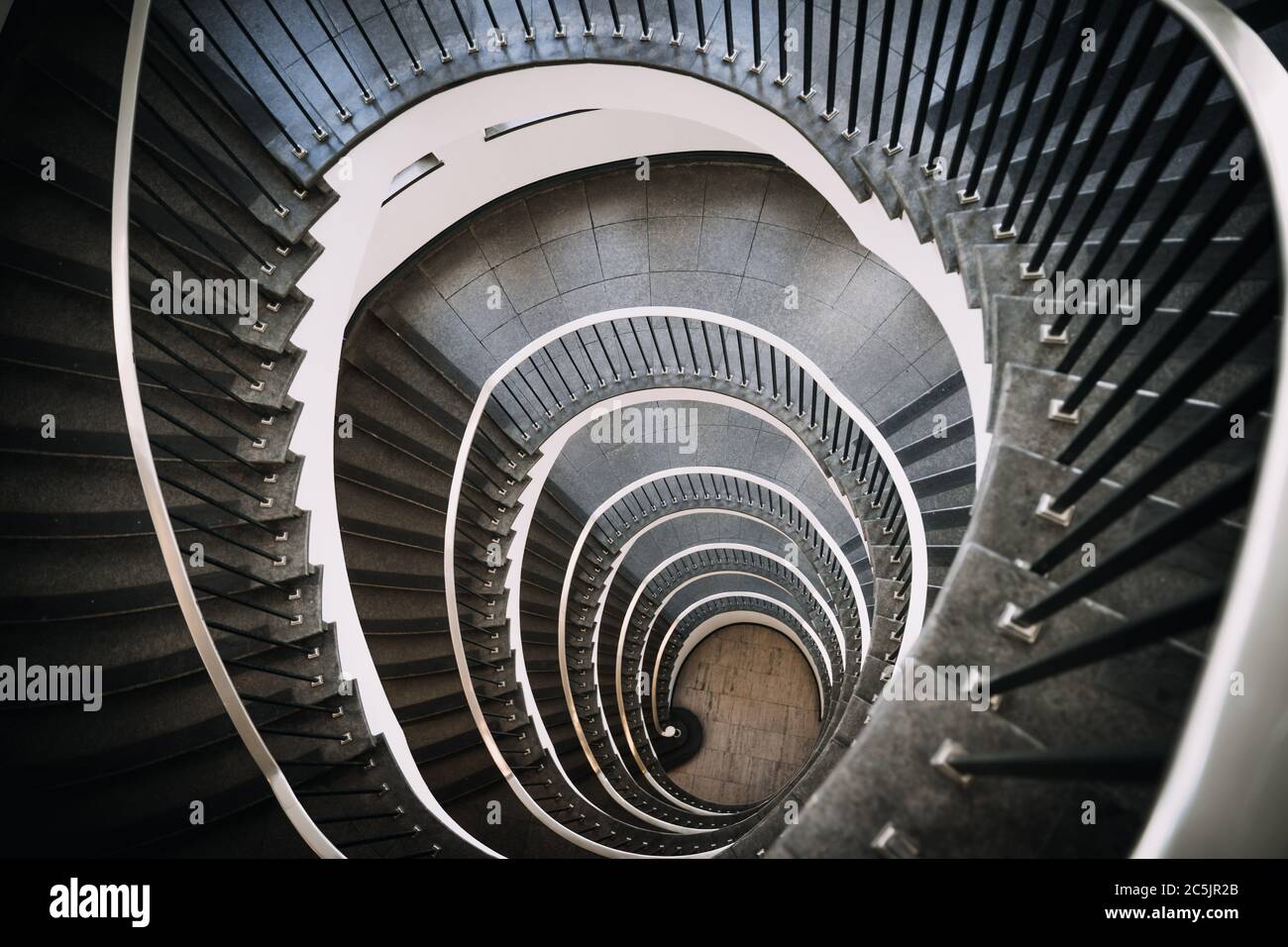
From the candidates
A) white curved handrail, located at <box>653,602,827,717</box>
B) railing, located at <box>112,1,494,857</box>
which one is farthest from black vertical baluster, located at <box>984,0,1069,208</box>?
white curved handrail, located at <box>653,602,827,717</box>

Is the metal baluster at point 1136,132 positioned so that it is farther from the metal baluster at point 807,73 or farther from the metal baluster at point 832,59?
the metal baluster at point 807,73

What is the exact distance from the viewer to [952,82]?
379 cm

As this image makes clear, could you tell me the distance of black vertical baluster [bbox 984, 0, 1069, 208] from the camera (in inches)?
122

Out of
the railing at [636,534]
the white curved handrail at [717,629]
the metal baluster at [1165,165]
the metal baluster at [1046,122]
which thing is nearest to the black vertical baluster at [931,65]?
the metal baluster at [1046,122]

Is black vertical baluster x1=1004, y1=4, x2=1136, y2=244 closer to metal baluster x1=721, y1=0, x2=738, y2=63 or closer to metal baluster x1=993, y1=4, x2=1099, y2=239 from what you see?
metal baluster x1=993, y1=4, x2=1099, y2=239

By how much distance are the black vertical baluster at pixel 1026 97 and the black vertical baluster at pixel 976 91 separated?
5.0 inches

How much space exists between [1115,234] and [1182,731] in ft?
6.86

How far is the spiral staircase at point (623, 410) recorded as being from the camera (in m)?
2.38

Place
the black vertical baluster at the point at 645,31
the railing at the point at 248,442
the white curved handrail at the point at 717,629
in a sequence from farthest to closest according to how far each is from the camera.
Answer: the white curved handrail at the point at 717,629, the black vertical baluster at the point at 645,31, the railing at the point at 248,442

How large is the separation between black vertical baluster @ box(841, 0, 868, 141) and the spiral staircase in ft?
0.15

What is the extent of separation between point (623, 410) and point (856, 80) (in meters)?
6.86

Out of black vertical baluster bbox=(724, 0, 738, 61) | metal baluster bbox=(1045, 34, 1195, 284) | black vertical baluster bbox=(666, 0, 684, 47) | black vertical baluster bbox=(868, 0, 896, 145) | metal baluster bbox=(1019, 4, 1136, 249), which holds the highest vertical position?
black vertical baluster bbox=(666, 0, 684, 47)

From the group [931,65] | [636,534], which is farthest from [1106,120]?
[636,534]
